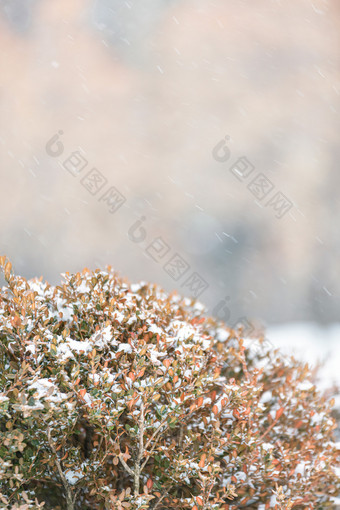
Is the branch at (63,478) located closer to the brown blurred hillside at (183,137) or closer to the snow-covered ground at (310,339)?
the snow-covered ground at (310,339)

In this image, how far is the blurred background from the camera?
39.9 ft

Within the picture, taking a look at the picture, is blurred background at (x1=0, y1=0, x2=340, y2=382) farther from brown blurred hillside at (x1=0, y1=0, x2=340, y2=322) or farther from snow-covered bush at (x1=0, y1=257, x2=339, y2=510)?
snow-covered bush at (x1=0, y1=257, x2=339, y2=510)

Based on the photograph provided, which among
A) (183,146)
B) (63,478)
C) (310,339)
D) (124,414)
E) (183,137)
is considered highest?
(183,137)

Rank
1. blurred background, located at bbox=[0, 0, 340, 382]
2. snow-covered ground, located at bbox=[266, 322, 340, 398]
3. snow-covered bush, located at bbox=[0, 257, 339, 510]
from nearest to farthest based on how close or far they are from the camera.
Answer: snow-covered bush, located at bbox=[0, 257, 339, 510] < snow-covered ground, located at bbox=[266, 322, 340, 398] < blurred background, located at bbox=[0, 0, 340, 382]

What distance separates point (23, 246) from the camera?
12.0m

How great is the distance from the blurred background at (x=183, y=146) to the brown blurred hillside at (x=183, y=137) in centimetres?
3

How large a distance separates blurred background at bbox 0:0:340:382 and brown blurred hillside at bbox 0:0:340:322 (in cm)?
3

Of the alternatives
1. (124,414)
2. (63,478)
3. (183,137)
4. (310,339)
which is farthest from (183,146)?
(63,478)

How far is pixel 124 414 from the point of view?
2084mm

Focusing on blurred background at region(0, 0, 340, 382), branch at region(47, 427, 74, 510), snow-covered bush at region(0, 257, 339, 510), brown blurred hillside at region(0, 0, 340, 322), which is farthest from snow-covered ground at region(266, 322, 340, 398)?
branch at region(47, 427, 74, 510)

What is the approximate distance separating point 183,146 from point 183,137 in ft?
0.80

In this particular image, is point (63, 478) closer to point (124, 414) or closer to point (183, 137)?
point (124, 414)

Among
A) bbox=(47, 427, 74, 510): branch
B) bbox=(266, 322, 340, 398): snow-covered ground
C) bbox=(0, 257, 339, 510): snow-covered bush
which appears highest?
bbox=(266, 322, 340, 398): snow-covered ground

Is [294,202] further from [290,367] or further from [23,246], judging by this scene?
[290,367]
